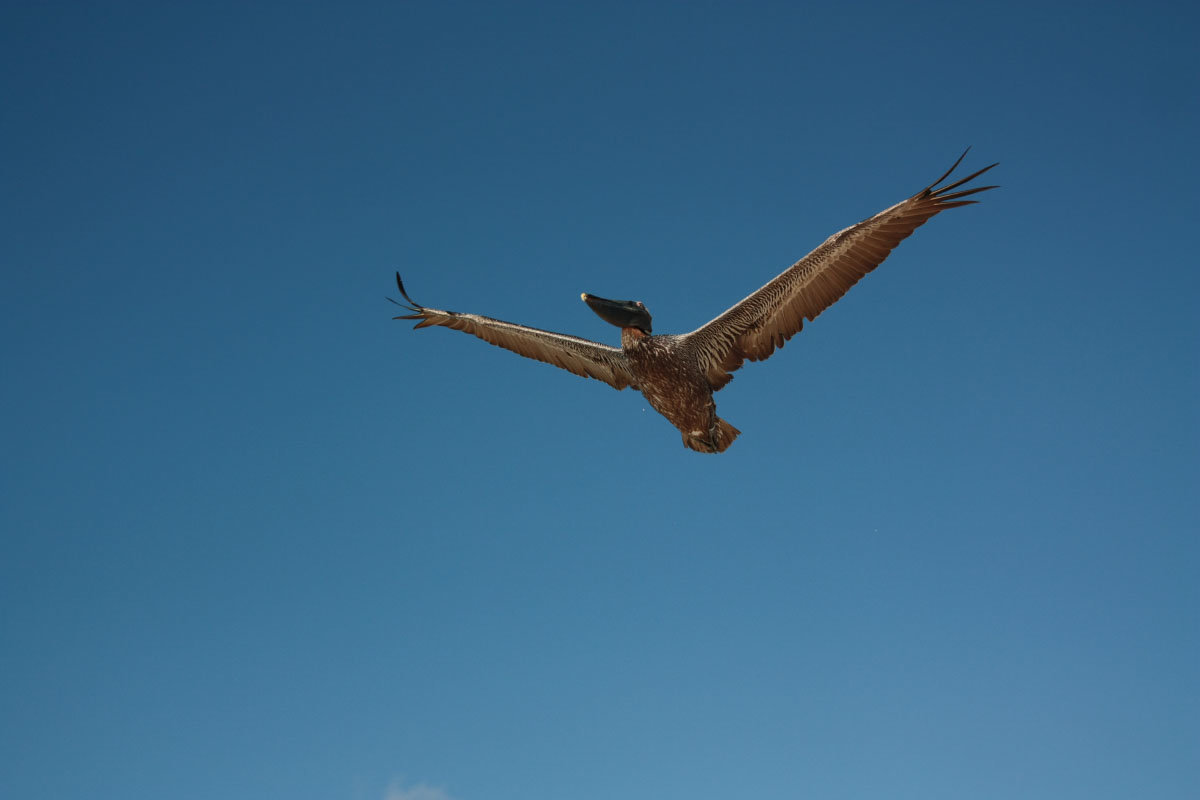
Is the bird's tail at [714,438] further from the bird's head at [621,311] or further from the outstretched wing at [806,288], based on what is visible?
the bird's head at [621,311]

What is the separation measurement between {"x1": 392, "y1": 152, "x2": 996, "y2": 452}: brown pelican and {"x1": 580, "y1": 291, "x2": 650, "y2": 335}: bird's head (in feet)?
0.05

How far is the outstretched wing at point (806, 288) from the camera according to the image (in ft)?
38.9

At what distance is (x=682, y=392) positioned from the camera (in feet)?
45.0

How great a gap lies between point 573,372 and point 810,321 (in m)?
4.12

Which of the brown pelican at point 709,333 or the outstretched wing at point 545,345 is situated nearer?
the brown pelican at point 709,333

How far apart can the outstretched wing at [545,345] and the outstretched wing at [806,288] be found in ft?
5.11

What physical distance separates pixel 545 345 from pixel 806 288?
14.4 feet

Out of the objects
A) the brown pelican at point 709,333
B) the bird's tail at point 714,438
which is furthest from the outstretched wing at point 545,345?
the bird's tail at point 714,438

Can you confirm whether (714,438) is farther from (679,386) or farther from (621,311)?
(621,311)

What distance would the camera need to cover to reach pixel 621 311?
13.8 meters

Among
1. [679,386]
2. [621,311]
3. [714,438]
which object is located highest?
[621,311]

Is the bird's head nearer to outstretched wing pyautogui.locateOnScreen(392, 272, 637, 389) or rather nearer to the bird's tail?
outstretched wing pyautogui.locateOnScreen(392, 272, 637, 389)

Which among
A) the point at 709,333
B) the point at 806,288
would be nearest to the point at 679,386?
the point at 709,333

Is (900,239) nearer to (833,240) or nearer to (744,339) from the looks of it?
(833,240)
